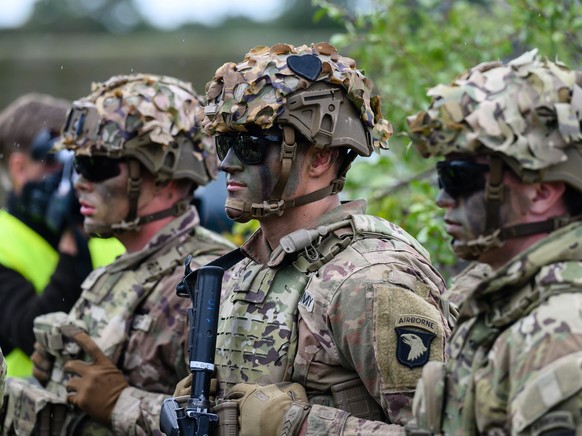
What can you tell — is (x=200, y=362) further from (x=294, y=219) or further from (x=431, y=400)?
(x=431, y=400)

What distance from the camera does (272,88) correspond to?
4.73 m

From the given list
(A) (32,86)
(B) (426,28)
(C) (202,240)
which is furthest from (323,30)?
(C) (202,240)

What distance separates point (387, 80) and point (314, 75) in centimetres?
381

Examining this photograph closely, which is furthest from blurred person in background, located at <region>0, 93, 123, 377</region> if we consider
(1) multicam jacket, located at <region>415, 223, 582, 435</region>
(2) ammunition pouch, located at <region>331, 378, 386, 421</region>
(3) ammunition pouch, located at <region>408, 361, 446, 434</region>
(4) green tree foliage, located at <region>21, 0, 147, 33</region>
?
(4) green tree foliage, located at <region>21, 0, 147, 33</region>

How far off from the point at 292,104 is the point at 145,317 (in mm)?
1547

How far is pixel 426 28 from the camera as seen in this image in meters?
8.53

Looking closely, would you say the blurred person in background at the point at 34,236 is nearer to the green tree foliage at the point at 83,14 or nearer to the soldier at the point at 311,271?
the soldier at the point at 311,271

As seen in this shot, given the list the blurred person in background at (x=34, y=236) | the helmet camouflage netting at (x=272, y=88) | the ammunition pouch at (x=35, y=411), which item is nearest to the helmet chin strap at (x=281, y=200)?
the helmet camouflage netting at (x=272, y=88)

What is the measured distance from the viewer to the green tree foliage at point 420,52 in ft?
23.1

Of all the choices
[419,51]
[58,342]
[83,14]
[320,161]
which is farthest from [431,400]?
[83,14]

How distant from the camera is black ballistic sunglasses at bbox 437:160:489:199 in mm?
3703

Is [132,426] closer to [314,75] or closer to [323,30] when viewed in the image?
[314,75]

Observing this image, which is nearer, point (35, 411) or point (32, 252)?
point (35, 411)

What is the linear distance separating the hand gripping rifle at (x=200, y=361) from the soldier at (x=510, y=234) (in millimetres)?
1046
